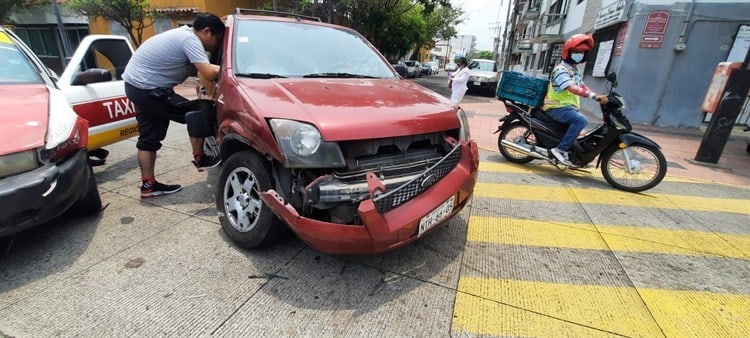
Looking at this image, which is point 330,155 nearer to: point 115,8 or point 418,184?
point 418,184

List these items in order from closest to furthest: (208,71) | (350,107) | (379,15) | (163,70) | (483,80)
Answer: (350,107)
(208,71)
(163,70)
(483,80)
(379,15)

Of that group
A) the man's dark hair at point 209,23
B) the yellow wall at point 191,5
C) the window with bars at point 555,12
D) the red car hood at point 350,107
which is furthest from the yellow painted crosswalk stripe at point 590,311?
the yellow wall at point 191,5

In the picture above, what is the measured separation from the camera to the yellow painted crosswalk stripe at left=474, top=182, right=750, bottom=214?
4125 millimetres

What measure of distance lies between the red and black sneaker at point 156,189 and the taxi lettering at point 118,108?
112 cm

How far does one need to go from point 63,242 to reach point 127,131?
1957mm

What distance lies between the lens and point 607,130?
4422 mm

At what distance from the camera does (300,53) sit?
3289 mm

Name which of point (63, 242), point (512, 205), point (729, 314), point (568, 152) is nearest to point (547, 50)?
point (568, 152)

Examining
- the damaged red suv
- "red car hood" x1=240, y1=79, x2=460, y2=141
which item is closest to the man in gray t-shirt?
the damaged red suv

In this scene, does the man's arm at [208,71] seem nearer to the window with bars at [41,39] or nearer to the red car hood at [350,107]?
the red car hood at [350,107]

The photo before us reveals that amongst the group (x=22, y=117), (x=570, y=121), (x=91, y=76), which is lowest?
(x=570, y=121)

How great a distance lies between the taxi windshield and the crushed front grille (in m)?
3.48

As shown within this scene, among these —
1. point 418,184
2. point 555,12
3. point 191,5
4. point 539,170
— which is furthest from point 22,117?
point 555,12

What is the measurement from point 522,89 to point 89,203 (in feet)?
16.9
